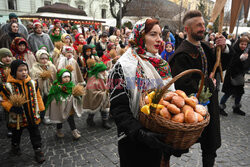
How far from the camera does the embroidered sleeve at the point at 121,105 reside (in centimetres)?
168

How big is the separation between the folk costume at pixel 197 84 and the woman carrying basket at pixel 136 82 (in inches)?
18.8

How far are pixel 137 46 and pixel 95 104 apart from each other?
9.48 ft

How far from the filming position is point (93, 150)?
3834 mm

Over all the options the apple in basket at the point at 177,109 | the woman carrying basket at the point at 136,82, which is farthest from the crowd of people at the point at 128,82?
the apple in basket at the point at 177,109

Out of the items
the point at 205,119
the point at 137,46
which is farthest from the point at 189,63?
the point at 205,119

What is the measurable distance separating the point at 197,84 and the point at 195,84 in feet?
0.37

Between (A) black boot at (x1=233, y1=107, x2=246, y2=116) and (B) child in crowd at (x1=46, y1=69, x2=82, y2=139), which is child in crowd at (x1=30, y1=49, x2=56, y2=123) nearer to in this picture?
(B) child in crowd at (x1=46, y1=69, x2=82, y2=139)

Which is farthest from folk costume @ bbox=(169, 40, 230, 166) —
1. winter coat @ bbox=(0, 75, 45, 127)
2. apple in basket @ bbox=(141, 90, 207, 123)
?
winter coat @ bbox=(0, 75, 45, 127)

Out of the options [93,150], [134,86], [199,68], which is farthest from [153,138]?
[93,150]

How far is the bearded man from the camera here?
2520mm

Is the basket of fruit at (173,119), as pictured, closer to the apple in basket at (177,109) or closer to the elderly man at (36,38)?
the apple in basket at (177,109)

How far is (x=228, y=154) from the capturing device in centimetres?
374

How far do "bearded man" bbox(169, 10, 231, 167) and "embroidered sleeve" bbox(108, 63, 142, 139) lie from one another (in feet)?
3.21

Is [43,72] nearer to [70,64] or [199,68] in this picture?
[70,64]
